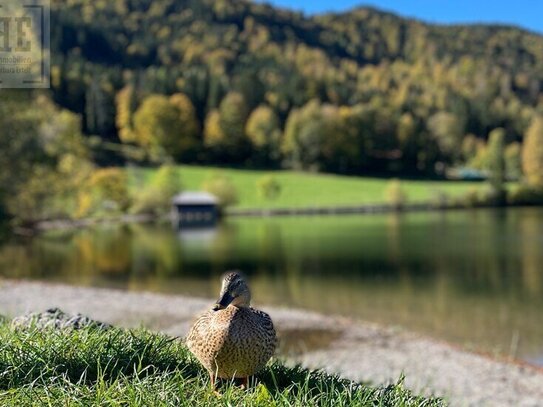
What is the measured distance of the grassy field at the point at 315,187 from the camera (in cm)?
8581

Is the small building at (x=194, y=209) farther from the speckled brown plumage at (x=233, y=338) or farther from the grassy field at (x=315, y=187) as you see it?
the speckled brown plumage at (x=233, y=338)

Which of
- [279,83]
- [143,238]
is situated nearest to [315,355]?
[143,238]

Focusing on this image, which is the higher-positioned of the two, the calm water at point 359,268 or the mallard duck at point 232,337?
the mallard duck at point 232,337

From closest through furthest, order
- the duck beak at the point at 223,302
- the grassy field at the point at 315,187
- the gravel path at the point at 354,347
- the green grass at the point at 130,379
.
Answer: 1. the green grass at the point at 130,379
2. the duck beak at the point at 223,302
3. the gravel path at the point at 354,347
4. the grassy field at the point at 315,187

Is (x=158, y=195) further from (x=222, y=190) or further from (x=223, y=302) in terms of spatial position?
(x=223, y=302)

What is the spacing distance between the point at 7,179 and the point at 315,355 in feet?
54.7

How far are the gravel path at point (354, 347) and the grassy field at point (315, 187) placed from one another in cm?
6204

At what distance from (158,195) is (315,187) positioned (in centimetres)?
2527

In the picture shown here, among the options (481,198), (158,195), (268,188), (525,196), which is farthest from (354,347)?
(525,196)

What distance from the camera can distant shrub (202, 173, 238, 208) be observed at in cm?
8236

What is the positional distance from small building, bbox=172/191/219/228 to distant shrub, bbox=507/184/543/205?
149 ft

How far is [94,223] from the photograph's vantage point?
2776 inches

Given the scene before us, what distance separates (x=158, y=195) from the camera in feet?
258

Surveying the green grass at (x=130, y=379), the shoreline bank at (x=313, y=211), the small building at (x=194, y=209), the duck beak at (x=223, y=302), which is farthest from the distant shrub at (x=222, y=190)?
the duck beak at (x=223, y=302)
